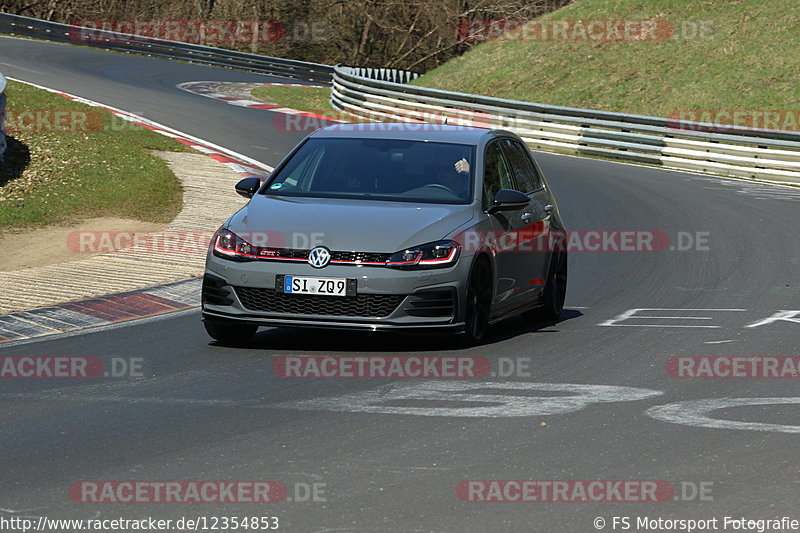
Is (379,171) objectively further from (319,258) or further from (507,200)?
(319,258)

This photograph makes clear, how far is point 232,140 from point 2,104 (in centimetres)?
732

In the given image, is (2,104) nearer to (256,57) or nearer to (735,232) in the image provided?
(735,232)

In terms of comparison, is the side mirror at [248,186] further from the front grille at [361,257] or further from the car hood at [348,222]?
the front grille at [361,257]

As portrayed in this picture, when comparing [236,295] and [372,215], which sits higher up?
[372,215]

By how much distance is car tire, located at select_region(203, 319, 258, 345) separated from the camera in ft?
33.0

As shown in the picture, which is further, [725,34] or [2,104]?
[725,34]

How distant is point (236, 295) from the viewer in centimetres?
969

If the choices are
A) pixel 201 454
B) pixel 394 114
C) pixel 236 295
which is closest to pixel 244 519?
pixel 201 454

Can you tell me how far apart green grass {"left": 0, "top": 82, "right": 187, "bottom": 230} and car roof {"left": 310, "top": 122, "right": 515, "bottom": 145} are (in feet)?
22.8

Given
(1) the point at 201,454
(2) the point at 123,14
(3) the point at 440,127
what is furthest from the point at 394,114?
(2) the point at 123,14

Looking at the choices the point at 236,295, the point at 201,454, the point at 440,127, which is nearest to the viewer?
the point at 201,454

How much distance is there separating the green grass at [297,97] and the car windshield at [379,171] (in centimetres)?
2530

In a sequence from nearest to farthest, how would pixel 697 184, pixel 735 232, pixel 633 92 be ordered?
pixel 735 232, pixel 697 184, pixel 633 92

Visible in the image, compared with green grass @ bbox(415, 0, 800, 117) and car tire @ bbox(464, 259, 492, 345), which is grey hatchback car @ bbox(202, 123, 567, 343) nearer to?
car tire @ bbox(464, 259, 492, 345)
